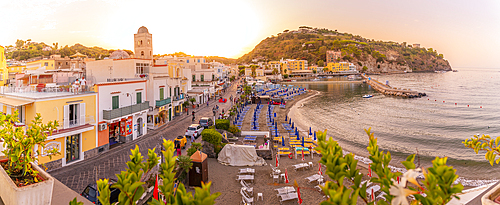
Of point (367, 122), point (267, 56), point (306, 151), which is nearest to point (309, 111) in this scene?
point (367, 122)

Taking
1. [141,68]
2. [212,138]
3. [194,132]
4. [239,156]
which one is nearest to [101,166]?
[212,138]

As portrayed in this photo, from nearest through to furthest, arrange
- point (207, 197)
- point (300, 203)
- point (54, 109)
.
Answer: point (207, 197) < point (300, 203) < point (54, 109)

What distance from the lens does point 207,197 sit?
7.16 ft

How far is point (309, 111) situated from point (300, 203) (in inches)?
1107

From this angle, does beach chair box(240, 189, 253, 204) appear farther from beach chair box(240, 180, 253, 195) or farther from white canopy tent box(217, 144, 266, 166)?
white canopy tent box(217, 144, 266, 166)

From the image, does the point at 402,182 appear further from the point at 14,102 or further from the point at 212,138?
the point at 14,102

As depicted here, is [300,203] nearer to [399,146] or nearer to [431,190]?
[431,190]

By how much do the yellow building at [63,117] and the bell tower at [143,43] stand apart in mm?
20863

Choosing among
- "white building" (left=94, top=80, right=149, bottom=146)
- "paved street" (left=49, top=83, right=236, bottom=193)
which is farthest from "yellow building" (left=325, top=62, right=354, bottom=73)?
"white building" (left=94, top=80, right=149, bottom=146)

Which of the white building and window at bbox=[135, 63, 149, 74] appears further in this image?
window at bbox=[135, 63, 149, 74]

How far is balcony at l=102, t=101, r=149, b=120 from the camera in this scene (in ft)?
48.8

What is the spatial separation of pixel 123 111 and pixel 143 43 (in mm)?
20298

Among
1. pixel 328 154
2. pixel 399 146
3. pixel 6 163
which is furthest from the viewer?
pixel 399 146

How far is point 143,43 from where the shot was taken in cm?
3334
